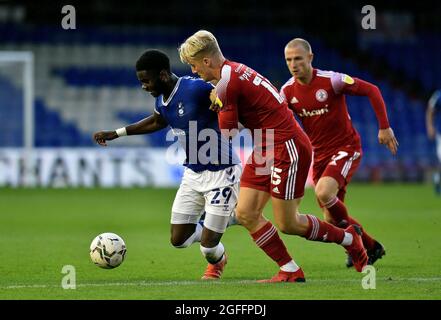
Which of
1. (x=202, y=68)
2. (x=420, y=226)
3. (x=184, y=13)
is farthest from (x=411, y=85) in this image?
(x=202, y=68)

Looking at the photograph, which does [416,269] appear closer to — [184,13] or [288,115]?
[288,115]

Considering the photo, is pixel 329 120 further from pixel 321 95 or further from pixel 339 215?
pixel 339 215

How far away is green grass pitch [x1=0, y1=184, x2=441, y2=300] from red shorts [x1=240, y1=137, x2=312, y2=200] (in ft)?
2.52

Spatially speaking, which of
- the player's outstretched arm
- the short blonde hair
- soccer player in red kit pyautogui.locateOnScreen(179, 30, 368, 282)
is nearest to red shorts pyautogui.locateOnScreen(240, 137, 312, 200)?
soccer player in red kit pyautogui.locateOnScreen(179, 30, 368, 282)

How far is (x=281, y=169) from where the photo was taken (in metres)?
7.84

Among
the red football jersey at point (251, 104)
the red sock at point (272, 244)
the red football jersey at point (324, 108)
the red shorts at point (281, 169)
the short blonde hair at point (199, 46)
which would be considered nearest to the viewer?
the red football jersey at point (251, 104)

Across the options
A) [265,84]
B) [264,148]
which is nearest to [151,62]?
[265,84]

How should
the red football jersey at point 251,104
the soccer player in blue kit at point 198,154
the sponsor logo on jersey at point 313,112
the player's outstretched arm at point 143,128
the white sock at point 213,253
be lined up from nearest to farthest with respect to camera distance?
the red football jersey at point 251,104, the soccer player in blue kit at point 198,154, the white sock at point 213,253, the player's outstretched arm at point 143,128, the sponsor logo on jersey at point 313,112

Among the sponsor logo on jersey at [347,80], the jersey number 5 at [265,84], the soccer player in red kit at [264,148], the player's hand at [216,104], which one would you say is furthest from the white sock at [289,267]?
the sponsor logo on jersey at [347,80]

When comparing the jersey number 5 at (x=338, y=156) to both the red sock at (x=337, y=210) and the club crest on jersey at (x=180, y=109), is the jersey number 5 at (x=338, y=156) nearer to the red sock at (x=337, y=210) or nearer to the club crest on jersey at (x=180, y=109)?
the red sock at (x=337, y=210)

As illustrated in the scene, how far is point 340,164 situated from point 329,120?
0.44 metres

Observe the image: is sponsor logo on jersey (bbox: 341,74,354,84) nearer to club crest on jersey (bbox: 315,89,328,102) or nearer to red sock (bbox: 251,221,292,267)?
club crest on jersey (bbox: 315,89,328,102)

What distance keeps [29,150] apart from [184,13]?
9.45 m

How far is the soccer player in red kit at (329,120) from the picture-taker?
30.0 ft
